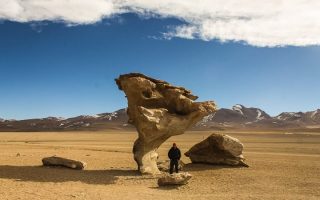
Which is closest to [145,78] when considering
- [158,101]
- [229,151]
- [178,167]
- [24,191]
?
[158,101]

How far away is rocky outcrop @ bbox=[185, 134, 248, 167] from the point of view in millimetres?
31953

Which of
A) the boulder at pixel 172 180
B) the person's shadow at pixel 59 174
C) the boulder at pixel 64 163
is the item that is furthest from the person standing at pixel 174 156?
the boulder at pixel 64 163

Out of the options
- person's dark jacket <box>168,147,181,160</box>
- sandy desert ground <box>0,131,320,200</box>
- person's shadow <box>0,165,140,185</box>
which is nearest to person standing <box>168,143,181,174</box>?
person's dark jacket <box>168,147,181,160</box>

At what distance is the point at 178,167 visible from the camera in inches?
1171

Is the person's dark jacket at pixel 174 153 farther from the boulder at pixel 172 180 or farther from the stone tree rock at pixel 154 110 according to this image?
the boulder at pixel 172 180

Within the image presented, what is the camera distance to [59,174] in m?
26.3

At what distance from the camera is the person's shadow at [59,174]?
81.4 feet

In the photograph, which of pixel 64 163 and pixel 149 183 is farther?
pixel 64 163

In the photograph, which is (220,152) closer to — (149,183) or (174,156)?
(174,156)

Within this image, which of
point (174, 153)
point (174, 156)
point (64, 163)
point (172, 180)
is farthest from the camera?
point (64, 163)

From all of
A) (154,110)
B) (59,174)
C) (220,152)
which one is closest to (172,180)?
(154,110)

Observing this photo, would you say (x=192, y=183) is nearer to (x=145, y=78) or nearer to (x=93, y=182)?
(x=93, y=182)

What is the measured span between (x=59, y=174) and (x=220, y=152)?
1217 centimetres

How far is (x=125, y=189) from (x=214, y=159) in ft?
36.6
